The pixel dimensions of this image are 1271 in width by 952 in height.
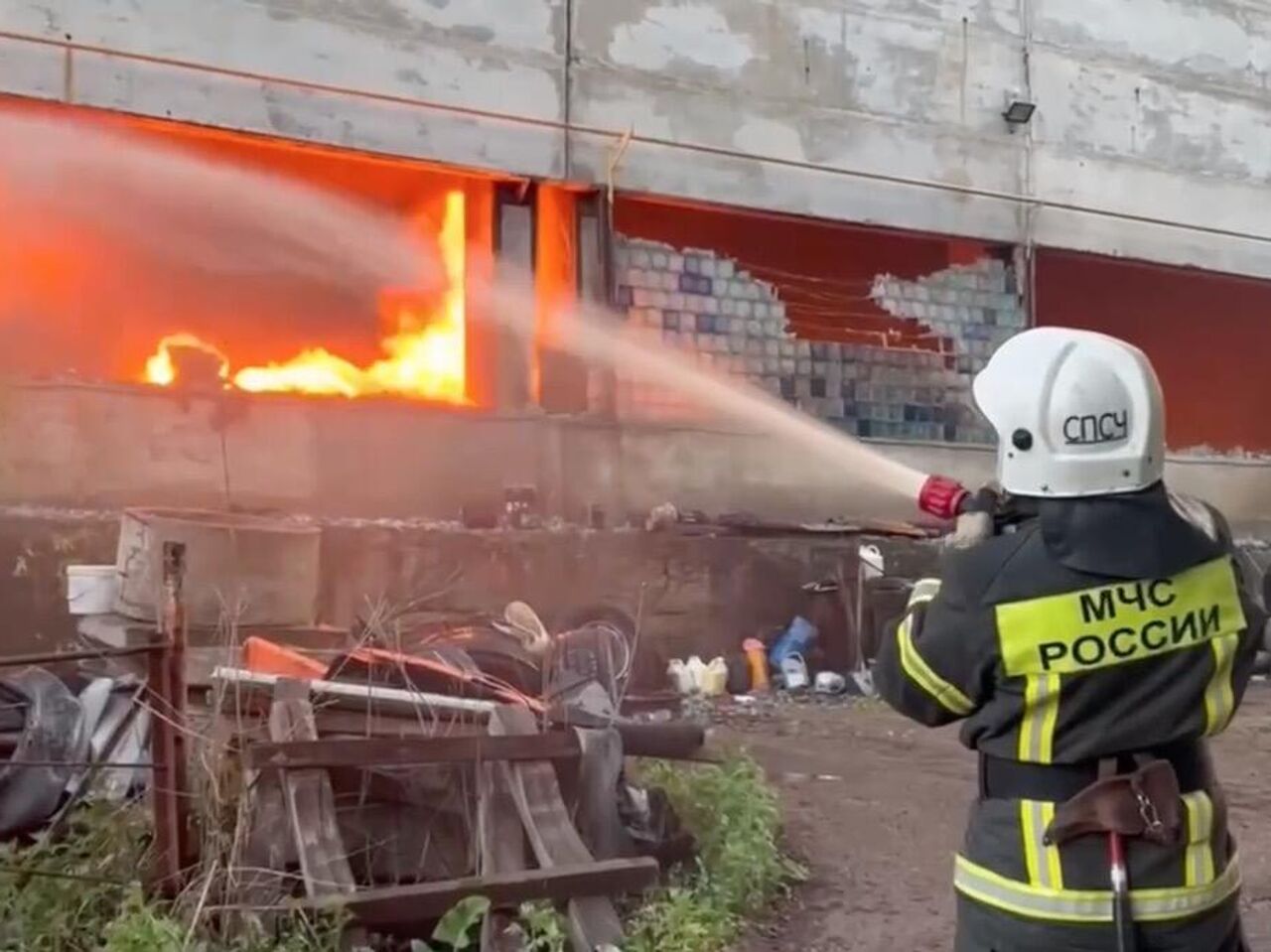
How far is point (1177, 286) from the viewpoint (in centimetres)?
1484

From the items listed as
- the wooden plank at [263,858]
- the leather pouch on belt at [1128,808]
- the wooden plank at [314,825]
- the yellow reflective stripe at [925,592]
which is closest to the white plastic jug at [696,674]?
the wooden plank at [314,825]

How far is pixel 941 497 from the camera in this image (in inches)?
102

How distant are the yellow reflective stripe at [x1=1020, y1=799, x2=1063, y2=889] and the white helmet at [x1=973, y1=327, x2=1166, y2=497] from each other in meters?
0.49

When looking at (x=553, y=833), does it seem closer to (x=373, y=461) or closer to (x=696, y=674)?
(x=696, y=674)

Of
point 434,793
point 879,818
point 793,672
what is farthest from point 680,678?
point 434,793

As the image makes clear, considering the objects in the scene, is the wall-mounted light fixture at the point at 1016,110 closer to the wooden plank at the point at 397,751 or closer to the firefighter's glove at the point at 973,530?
the wooden plank at the point at 397,751

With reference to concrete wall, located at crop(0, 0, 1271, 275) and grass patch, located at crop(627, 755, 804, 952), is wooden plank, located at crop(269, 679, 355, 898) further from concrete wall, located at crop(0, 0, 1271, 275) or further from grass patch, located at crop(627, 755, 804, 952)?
concrete wall, located at crop(0, 0, 1271, 275)

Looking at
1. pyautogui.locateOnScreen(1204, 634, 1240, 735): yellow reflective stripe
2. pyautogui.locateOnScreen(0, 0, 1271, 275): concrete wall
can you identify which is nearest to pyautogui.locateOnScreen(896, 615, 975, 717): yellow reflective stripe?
pyautogui.locateOnScreen(1204, 634, 1240, 735): yellow reflective stripe

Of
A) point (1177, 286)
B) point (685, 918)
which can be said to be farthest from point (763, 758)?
point (1177, 286)

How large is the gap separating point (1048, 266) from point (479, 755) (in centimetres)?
1050

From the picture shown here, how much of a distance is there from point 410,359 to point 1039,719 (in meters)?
8.45

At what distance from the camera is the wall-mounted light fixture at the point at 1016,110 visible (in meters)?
11.7

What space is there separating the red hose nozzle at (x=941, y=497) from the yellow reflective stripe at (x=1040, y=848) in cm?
51

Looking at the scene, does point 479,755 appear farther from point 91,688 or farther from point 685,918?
point 91,688
